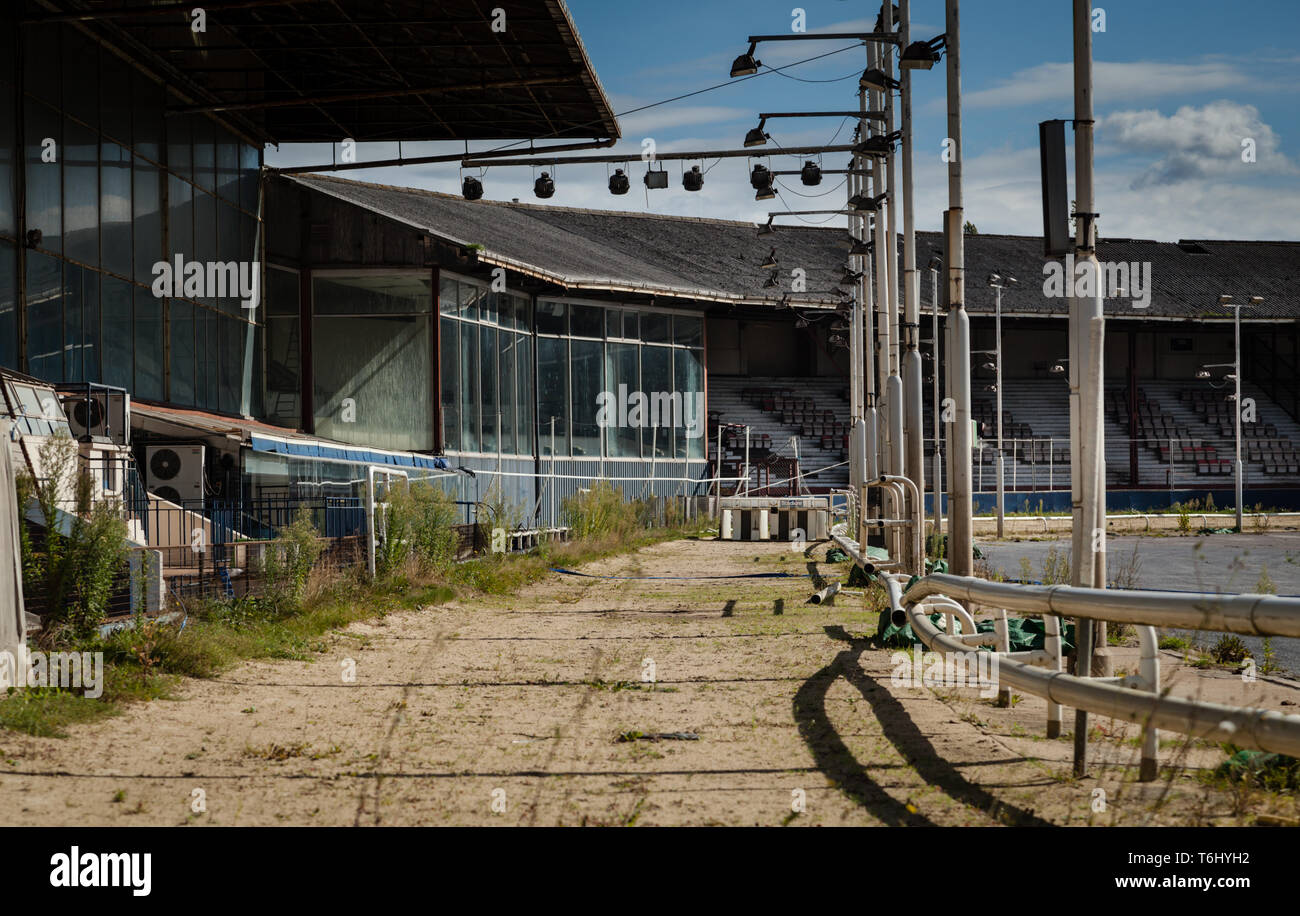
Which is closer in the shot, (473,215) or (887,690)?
(887,690)

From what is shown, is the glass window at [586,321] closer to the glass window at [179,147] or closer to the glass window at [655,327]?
the glass window at [655,327]

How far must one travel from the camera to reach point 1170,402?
63.7 m

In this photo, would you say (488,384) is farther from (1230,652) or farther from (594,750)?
(594,750)

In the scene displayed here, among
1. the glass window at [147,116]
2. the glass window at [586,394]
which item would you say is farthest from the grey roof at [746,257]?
the glass window at [147,116]

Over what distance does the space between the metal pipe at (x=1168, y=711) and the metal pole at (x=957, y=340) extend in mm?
6777

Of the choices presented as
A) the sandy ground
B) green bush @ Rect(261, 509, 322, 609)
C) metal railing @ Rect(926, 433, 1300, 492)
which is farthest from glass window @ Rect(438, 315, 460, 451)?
metal railing @ Rect(926, 433, 1300, 492)

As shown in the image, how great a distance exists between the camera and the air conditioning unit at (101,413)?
18594 mm

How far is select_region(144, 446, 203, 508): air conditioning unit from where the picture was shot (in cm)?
2323

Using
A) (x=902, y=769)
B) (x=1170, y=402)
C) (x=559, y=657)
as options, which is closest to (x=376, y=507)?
(x=559, y=657)

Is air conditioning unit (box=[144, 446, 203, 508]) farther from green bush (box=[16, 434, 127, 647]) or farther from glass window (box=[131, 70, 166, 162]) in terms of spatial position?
green bush (box=[16, 434, 127, 647])

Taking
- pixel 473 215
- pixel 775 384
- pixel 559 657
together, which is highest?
pixel 473 215
